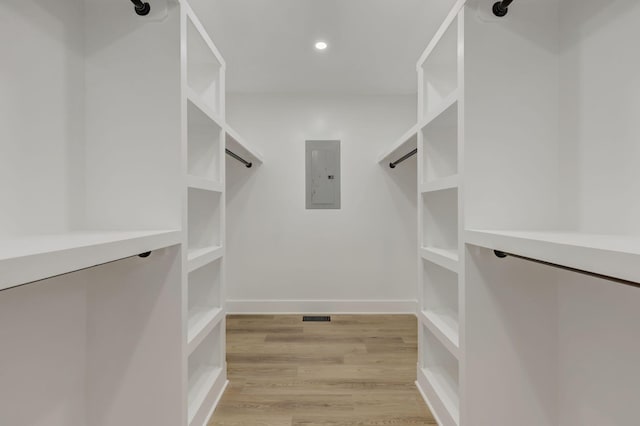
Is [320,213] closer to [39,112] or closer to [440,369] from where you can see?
[440,369]

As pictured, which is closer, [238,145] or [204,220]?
[204,220]

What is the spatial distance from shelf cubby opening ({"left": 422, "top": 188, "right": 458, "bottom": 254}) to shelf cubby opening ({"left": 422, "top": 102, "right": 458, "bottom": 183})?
6.7 inches

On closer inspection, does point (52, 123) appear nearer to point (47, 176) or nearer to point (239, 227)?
point (47, 176)

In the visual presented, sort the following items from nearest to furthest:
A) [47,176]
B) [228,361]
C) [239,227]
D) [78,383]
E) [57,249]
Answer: [57,249] < [47,176] < [78,383] < [228,361] < [239,227]

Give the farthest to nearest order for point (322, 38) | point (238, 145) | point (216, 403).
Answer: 1. point (238, 145)
2. point (322, 38)
3. point (216, 403)

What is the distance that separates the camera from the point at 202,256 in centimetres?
162

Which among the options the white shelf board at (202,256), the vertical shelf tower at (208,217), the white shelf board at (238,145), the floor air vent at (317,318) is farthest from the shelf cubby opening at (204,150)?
the floor air vent at (317,318)

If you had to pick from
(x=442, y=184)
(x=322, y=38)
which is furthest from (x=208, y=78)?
(x=442, y=184)

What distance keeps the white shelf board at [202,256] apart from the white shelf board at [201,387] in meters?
0.63

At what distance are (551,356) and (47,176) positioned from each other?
195 cm

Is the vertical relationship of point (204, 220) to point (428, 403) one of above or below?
above

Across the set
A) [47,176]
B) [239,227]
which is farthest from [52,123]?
[239,227]

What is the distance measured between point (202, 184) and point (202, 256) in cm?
35

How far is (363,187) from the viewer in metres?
3.44
